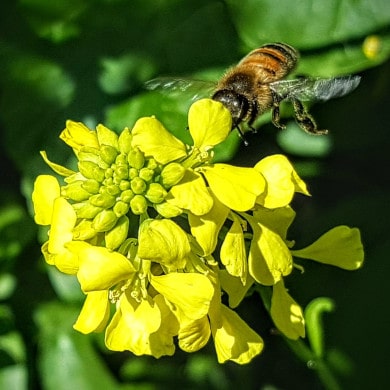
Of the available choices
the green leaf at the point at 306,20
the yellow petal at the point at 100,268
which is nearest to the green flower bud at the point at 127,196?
the yellow petal at the point at 100,268

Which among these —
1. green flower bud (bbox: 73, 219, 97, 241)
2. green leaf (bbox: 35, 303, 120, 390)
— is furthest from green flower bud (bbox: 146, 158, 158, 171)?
green leaf (bbox: 35, 303, 120, 390)

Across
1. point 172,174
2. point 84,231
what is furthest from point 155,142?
point 84,231

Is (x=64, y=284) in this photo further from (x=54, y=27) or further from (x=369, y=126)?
(x=369, y=126)

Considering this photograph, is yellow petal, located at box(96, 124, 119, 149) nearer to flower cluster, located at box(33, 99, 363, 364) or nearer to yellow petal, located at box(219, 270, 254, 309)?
flower cluster, located at box(33, 99, 363, 364)

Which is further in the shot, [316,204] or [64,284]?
[316,204]

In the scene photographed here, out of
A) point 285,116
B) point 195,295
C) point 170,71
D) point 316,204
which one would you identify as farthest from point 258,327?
point 195,295

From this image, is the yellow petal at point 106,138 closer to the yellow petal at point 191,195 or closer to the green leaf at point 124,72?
the yellow petal at point 191,195
